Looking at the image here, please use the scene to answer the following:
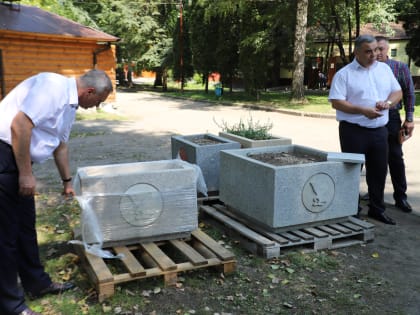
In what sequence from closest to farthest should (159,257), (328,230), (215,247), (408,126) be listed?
(159,257)
(215,247)
(328,230)
(408,126)

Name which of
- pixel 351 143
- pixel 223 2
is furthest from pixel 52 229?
pixel 223 2

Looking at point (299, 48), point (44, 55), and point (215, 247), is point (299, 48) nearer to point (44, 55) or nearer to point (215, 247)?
point (44, 55)

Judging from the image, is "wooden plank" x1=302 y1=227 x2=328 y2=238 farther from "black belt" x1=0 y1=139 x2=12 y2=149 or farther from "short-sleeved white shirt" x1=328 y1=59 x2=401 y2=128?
"black belt" x1=0 y1=139 x2=12 y2=149

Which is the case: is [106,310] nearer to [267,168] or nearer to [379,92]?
[267,168]

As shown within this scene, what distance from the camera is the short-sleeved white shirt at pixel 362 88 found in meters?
4.79

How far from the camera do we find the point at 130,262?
3617mm

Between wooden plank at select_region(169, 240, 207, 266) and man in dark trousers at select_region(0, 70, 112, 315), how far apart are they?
1.24 meters

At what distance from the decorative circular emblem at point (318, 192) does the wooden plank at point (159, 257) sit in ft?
4.66

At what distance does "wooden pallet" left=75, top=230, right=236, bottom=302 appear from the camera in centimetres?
338

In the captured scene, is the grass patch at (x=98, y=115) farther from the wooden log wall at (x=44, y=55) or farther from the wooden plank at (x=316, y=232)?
the wooden plank at (x=316, y=232)

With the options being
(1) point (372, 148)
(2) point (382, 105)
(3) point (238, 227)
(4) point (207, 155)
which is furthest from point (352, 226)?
(4) point (207, 155)

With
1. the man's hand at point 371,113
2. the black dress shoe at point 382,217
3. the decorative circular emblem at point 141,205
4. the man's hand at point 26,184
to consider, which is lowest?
the black dress shoe at point 382,217

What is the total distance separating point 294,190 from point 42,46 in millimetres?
15669

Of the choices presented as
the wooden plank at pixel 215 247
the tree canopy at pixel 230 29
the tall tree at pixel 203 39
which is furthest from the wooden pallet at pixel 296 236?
the tall tree at pixel 203 39
